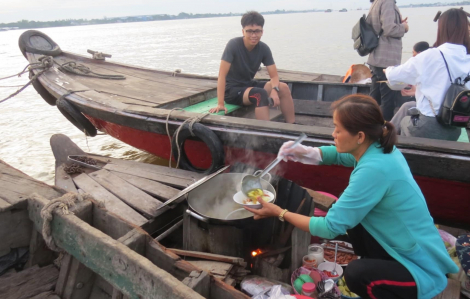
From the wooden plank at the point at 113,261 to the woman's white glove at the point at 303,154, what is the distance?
1390 mm

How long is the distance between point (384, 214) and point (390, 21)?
332 centimetres

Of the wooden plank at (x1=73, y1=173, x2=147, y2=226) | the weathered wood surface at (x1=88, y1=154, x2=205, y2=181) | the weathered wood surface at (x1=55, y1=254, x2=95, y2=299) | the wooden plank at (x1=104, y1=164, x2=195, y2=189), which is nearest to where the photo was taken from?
the weathered wood surface at (x1=55, y1=254, x2=95, y2=299)

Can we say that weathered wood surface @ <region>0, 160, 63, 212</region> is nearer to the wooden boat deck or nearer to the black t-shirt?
the wooden boat deck

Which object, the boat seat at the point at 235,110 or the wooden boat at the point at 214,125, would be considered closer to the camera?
the wooden boat at the point at 214,125

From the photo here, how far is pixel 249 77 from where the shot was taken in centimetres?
482

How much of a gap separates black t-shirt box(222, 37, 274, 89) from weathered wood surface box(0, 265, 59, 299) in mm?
3154

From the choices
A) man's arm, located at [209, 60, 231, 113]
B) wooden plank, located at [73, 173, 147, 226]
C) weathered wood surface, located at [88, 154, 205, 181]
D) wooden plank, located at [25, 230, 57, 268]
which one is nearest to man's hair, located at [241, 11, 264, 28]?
man's arm, located at [209, 60, 231, 113]

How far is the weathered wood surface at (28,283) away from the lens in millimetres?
2340

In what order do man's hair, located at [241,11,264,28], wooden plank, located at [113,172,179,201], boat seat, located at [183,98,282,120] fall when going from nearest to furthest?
wooden plank, located at [113,172,179,201] → man's hair, located at [241,11,264,28] → boat seat, located at [183,98,282,120]

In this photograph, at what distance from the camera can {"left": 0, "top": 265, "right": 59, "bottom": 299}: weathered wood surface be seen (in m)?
2.34

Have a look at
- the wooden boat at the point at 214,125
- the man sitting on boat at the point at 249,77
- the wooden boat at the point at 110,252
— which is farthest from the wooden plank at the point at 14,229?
the man sitting on boat at the point at 249,77

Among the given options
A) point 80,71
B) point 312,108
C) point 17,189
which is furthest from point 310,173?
point 80,71

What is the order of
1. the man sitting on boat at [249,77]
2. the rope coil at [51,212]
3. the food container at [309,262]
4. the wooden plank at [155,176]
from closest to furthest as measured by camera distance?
the rope coil at [51,212] < the food container at [309,262] < the wooden plank at [155,176] < the man sitting on boat at [249,77]

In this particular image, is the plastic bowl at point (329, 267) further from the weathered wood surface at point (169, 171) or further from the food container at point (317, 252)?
the weathered wood surface at point (169, 171)
